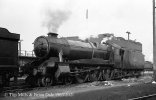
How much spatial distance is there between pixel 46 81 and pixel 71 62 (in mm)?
2159

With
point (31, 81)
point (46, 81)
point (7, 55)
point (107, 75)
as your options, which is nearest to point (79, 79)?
point (46, 81)

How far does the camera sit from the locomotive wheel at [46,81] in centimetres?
1493

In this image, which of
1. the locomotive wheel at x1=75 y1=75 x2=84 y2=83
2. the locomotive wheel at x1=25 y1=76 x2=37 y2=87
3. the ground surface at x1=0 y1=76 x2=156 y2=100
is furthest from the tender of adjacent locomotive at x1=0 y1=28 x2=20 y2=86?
the locomotive wheel at x1=75 y1=75 x2=84 y2=83

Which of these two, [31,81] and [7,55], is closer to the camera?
[7,55]

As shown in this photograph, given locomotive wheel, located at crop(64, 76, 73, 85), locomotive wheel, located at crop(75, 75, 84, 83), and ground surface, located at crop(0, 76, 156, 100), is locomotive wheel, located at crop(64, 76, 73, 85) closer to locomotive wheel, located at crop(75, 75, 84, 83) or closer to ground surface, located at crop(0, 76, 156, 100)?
locomotive wheel, located at crop(75, 75, 84, 83)

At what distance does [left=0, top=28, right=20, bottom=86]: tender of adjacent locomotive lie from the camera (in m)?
11.4

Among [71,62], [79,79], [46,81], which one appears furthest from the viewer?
[79,79]

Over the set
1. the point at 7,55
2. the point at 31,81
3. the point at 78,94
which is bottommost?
the point at 78,94

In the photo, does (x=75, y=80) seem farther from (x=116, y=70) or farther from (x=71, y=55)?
(x=116, y=70)

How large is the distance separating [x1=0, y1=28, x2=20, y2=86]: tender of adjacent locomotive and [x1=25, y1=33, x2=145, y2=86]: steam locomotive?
321cm

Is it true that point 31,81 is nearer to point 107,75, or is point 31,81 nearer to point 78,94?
point 78,94

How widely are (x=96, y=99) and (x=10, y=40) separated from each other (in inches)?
187

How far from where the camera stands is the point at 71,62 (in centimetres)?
1638

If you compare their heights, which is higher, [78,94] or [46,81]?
[46,81]
